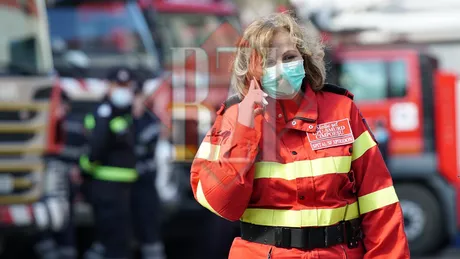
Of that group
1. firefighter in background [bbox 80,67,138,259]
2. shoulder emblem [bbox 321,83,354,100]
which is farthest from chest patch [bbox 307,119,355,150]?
firefighter in background [bbox 80,67,138,259]

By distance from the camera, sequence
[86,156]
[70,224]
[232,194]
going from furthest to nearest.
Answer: [70,224], [86,156], [232,194]

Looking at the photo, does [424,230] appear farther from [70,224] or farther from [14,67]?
[14,67]

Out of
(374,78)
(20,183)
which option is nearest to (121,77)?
(20,183)

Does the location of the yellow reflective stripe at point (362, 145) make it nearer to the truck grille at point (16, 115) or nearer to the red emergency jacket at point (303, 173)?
the red emergency jacket at point (303, 173)

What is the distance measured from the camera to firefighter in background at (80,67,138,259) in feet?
23.9

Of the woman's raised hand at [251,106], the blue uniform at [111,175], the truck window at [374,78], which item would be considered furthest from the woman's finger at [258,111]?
the truck window at [374,78]

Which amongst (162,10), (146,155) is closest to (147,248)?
(146,155)

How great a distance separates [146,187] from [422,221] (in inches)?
145

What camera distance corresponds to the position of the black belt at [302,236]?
118 inches

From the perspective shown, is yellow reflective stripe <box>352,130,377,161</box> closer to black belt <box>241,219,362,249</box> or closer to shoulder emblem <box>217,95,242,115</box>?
black belt <box>241,219,362,249</box>

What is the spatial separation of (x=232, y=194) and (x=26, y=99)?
5.22 meters

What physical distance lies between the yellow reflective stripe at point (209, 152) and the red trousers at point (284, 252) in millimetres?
310

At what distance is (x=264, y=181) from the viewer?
2980 millimetres

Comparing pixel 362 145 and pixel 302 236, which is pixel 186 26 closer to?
pixel 362 145
